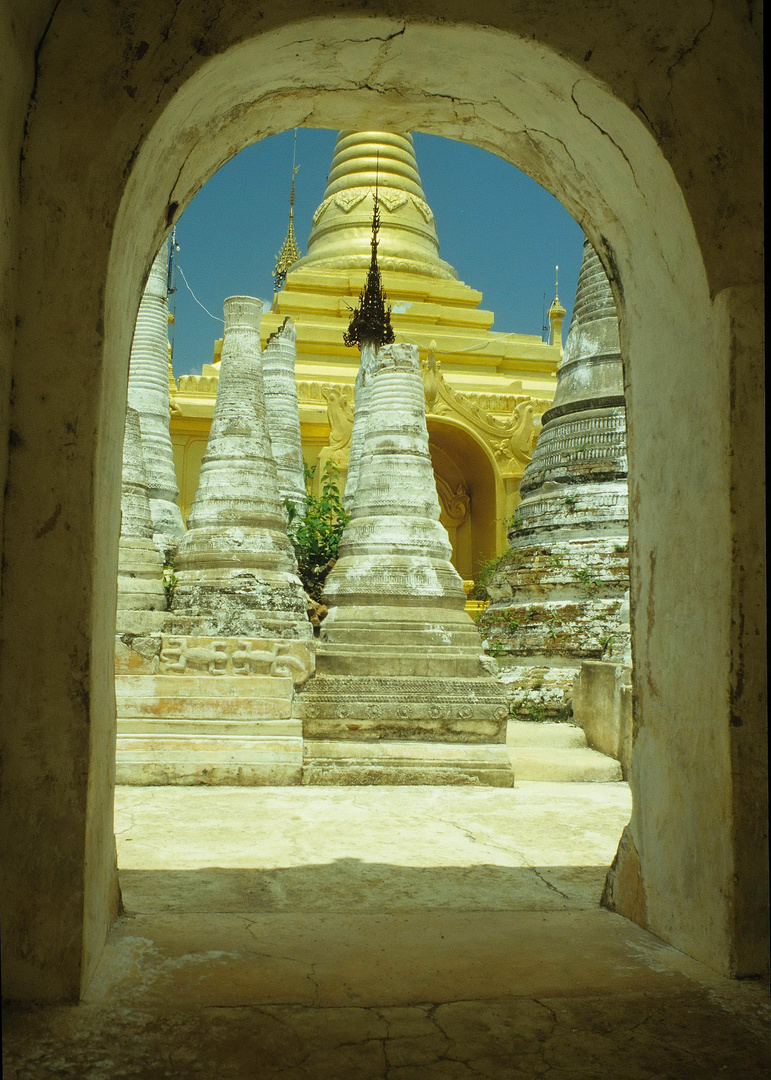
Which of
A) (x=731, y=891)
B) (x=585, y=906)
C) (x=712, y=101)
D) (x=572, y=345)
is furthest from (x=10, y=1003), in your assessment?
(x=572, y=345)

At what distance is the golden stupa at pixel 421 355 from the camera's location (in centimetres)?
1744

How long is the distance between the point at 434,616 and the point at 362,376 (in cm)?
554

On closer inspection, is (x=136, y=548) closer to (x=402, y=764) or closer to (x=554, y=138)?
(x=402, y=764)

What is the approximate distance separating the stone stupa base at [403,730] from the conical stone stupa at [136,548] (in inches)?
62.9

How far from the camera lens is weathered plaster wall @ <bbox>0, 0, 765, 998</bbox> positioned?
210 cm

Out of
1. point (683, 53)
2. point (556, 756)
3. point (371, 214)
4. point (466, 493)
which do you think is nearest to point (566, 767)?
point (556, 756)

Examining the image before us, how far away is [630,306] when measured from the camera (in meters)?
2.92

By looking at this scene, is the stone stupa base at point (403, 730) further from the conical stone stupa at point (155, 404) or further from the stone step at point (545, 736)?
the conical stone stupa at point (155, 404)

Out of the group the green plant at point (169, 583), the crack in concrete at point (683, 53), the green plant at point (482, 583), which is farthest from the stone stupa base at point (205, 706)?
the green plant at point (482, 583)

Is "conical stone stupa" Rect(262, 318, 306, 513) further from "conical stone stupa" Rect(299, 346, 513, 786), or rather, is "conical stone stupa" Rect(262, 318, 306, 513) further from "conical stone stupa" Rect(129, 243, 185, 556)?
"conical stone stupa" Rect(299, 346, 513, 786)

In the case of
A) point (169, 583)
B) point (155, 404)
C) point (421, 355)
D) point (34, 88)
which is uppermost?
point (421, 355)

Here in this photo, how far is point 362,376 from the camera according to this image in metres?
12.2

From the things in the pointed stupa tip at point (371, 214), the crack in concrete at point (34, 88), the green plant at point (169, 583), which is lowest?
the green plant at point (169, 583)

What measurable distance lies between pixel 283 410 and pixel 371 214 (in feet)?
42.6
